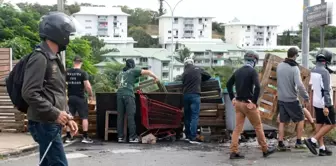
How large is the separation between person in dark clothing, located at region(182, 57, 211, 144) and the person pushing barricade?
6701 mm

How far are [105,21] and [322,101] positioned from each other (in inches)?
4823

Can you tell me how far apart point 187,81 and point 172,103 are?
2.02ft

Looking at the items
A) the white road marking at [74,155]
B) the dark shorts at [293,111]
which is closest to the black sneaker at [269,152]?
the dark shorts at [293,111]

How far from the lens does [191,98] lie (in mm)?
11352

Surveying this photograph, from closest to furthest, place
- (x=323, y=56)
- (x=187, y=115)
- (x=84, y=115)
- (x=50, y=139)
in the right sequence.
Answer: (x=50, y=139)
(x=323, y=56)
(x=84, y=115)
(x=187, y=115)

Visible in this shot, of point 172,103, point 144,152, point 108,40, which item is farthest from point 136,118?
point 108,40

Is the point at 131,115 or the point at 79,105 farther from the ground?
the point at 79,105

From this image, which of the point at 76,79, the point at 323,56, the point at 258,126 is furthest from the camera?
the point at 76,79

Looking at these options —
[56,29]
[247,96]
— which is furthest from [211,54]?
[56,29]

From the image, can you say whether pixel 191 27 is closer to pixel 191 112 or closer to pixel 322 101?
pixel 191 112

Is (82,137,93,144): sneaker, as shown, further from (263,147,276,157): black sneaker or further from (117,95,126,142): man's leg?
(263,147,276,157): black sneaker

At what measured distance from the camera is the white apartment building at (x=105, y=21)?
124m

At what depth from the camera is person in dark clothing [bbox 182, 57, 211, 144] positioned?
1129 centimetres

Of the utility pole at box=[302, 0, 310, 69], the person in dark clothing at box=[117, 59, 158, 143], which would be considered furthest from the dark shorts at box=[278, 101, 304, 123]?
the utility pole at box=[302, 0, 310, 69]
